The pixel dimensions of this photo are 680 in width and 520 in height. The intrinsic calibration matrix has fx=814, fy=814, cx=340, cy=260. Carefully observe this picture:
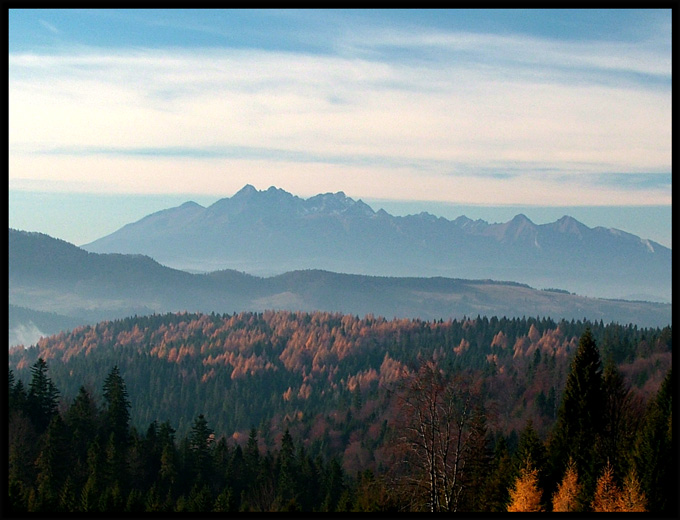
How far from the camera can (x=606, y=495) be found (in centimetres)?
3841

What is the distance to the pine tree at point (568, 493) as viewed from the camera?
38.7 metres

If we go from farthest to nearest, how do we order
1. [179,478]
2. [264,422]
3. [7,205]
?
[264,422] < [179,478] < [7,205]

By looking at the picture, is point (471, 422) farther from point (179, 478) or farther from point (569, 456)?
point (179, 478)

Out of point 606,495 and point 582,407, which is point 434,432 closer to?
point 606,495

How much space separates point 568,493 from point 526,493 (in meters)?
2.04

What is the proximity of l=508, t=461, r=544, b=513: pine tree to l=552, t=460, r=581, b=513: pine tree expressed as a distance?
863mm

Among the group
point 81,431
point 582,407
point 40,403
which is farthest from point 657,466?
point 40,403

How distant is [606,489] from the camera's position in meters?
38.8

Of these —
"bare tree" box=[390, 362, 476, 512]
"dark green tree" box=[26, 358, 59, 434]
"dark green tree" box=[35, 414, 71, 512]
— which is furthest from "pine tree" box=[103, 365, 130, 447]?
"bare tree" box=[390, 362, 476, 512]

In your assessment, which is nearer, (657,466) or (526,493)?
(657,466)

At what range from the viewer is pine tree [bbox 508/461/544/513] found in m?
39.5

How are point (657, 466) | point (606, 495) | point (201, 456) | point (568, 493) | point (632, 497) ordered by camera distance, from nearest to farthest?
point (632, 497)
point (657, 466)
point (606, 495)
point (568, 493)
point (201, 456)

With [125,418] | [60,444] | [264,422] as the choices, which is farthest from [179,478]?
[264,422]
